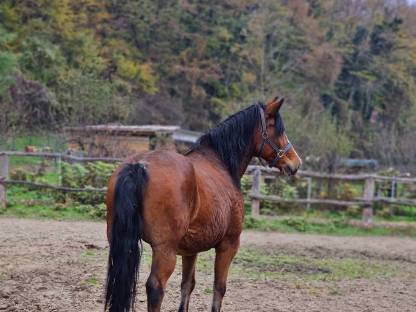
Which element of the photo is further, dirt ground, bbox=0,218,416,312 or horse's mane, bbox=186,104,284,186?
dirt ground, bbox=0,218,416,312

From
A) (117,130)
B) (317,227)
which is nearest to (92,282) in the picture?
(317,227)

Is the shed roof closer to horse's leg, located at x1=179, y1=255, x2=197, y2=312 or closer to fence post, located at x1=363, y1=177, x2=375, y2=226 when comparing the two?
fence post, located at x1=363, y1=177, x2=375, y2=226

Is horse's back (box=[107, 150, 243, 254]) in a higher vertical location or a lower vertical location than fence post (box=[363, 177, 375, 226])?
higher

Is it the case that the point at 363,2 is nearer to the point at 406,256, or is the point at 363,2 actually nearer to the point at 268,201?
the point at 268,201

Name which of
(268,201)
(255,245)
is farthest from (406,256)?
A: (268,201)

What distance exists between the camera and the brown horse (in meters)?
3.31

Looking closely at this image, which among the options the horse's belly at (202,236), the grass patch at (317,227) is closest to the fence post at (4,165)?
the grass patch at (317,227)

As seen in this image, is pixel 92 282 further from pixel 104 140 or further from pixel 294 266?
pixel 104 140

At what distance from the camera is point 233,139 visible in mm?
4320

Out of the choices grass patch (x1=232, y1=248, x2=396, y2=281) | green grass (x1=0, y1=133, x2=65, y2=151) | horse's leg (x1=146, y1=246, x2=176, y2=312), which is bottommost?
grass patch (x1=232, y1=248, x2=396, y2=281)

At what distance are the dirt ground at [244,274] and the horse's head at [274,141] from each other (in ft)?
4.50

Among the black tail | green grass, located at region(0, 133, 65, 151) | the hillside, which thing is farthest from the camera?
the hillside

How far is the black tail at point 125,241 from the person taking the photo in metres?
3.29

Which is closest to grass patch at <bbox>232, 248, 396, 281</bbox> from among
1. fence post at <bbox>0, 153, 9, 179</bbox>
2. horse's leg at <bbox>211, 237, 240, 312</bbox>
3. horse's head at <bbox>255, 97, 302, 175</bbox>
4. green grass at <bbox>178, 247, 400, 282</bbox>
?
green grass at <bbox>178, 247, 400, 282</bbox>
